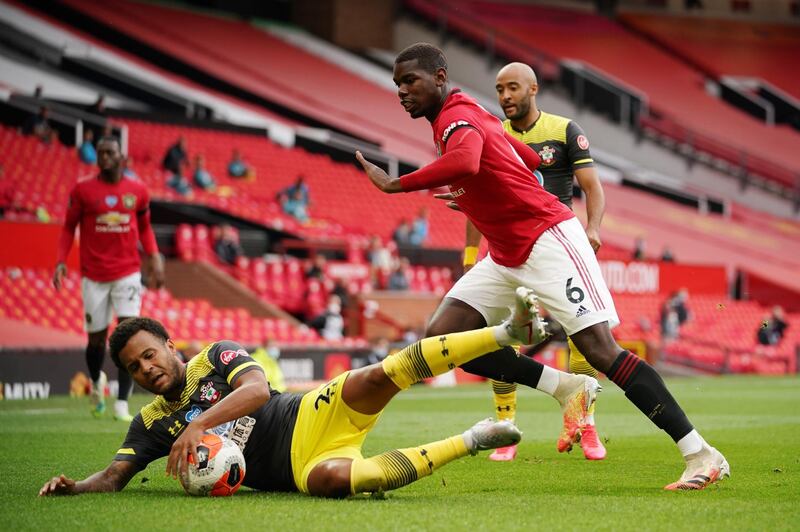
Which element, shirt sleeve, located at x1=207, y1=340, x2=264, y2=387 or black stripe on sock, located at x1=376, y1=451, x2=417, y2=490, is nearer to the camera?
black stripe on sock, located at x1=376, y1=451, x2=417, y2=490

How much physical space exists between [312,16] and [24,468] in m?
29.2

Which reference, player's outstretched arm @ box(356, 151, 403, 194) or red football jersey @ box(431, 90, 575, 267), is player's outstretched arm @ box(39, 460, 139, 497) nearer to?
player's outstretched arm @ box(356, 151, 403, 194)

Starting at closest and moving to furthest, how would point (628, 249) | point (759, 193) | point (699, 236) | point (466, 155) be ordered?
point (466, 155) < point (628, 249) < point (699, 236) < point (759, 193)

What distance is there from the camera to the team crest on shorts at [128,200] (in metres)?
10.2

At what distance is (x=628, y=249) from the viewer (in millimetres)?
32594

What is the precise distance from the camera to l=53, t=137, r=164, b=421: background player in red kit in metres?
10.1

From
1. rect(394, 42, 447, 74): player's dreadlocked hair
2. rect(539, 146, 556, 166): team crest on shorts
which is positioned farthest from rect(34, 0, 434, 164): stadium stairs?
rect(394, 42, 447, 74): player's dreadlocked hair

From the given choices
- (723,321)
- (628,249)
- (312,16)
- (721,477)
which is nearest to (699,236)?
(628,249)

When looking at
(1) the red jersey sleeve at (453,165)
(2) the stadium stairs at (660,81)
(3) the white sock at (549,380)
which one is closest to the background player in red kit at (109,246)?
(3) the white sock at (549,380)

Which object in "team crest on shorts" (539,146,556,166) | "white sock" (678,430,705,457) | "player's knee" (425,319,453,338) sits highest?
"team crest on shorts" (539,146,556,166)

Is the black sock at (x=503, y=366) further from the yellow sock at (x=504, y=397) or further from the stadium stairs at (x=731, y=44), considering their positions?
the stadium stairs at (x=731, y=44)

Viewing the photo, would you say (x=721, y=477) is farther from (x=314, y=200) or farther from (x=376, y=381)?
(x=314, y=200)

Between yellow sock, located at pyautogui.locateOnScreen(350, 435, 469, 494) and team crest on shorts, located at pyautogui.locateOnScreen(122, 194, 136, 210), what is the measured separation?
5693mm

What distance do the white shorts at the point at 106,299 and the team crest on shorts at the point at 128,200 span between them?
2.05 feet
